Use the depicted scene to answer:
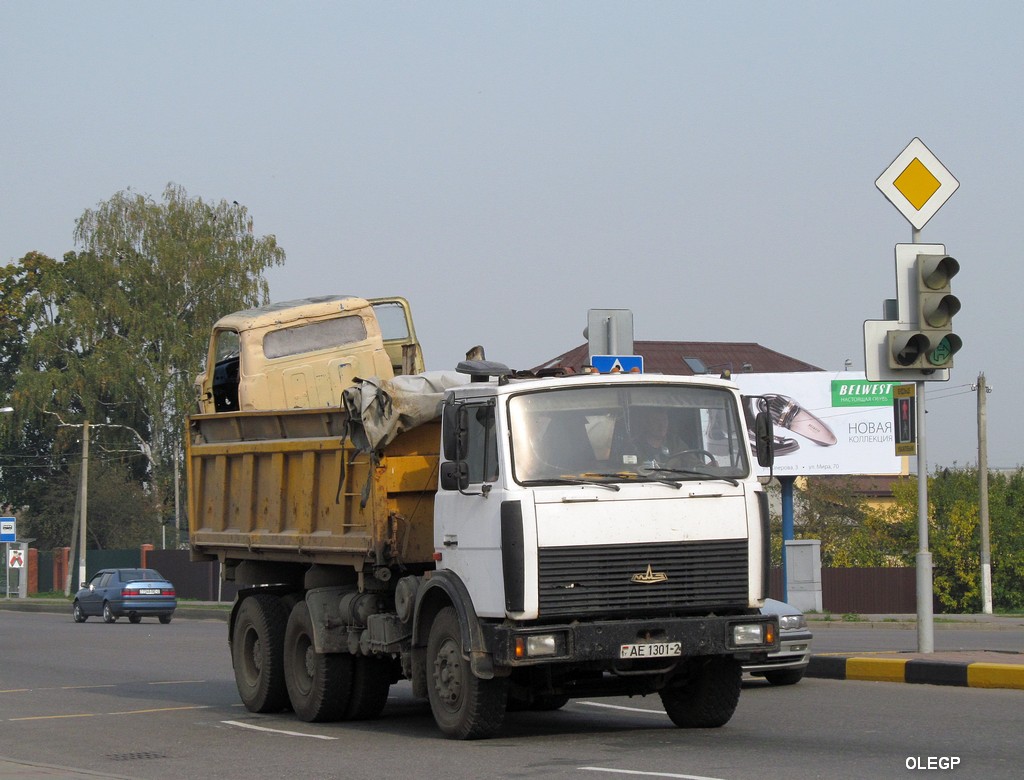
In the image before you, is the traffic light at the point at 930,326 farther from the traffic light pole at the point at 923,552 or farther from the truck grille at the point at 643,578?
the truck grille at the point at 643,578

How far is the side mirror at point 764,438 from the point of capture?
10.6 m

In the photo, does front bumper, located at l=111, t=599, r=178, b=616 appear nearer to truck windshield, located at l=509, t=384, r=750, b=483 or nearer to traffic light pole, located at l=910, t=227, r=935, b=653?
traffic light pole, located at l=910, t=227, r=935, b=653

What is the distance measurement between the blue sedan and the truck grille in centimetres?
2895

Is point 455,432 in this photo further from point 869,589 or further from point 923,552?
point 869,589

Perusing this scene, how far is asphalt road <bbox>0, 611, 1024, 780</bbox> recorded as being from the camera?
9102 millimetres

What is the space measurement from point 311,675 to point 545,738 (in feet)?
8.65

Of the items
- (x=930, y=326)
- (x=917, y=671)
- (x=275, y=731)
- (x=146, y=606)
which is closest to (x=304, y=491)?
(x=275, y=731)

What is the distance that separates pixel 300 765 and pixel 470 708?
125 cm

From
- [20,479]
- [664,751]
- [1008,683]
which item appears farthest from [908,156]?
[20,479]

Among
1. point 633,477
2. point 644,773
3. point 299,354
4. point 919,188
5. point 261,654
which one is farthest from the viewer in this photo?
point 299,354

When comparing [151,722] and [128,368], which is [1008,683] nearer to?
[151,722]

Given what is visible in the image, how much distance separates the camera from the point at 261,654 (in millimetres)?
13633

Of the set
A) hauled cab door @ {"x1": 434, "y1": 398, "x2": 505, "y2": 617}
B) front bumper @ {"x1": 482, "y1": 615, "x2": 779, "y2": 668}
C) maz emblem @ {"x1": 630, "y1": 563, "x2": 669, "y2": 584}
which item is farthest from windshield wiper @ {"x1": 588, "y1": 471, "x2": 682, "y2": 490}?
front bumper @ {"x1": 482, "y1": 615, "x2": 779, "y2": 668}

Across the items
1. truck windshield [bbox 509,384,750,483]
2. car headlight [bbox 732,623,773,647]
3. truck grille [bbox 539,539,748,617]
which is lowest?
car headlight [bbox 732,623,773,647]
